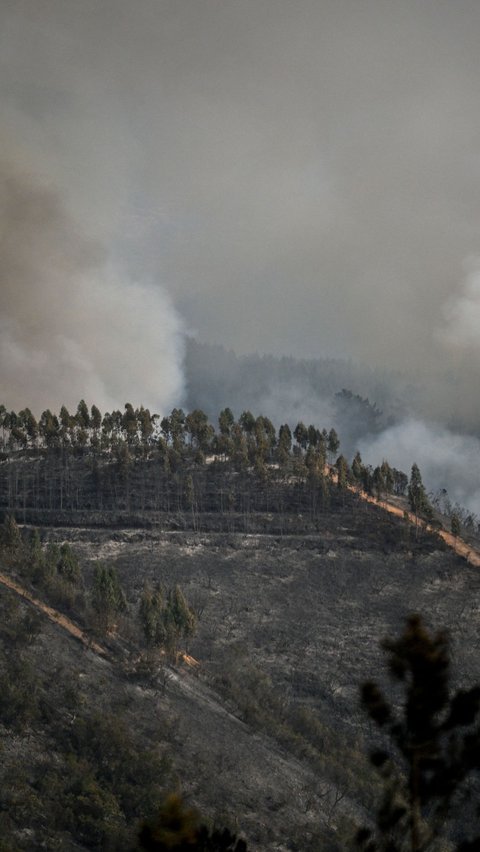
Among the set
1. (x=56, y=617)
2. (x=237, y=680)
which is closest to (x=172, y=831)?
(x=56, y=617)

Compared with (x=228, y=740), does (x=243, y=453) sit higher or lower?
higher

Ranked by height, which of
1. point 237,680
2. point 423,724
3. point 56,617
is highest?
point 423,724

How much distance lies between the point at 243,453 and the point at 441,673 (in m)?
135

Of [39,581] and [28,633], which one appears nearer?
[28,633]

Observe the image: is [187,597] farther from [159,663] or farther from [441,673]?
[441,673]

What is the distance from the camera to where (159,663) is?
298 feet

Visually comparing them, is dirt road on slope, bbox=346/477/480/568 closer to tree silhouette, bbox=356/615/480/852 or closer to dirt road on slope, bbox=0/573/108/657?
dirt road on slope, bbox=0/573/108/657

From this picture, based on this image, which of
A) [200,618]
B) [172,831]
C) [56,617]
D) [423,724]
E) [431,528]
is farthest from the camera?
[431,528]

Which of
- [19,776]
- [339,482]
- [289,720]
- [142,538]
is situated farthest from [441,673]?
[339,482]

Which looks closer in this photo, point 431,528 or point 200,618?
point 200,618

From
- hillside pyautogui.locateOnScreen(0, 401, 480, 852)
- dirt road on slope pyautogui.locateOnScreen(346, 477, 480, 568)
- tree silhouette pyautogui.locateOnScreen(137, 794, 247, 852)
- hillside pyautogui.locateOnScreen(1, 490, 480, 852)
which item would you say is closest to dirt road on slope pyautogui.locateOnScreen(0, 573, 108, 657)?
hillside pyautogui.locateOnScreen(0, 401, 480, 852)

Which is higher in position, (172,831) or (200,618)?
(172,831)

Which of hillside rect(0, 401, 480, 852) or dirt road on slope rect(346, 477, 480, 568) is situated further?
dirt road on slope rect(346, 477, 480, 568)

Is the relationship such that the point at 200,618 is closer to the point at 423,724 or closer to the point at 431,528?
the point at 431,528
